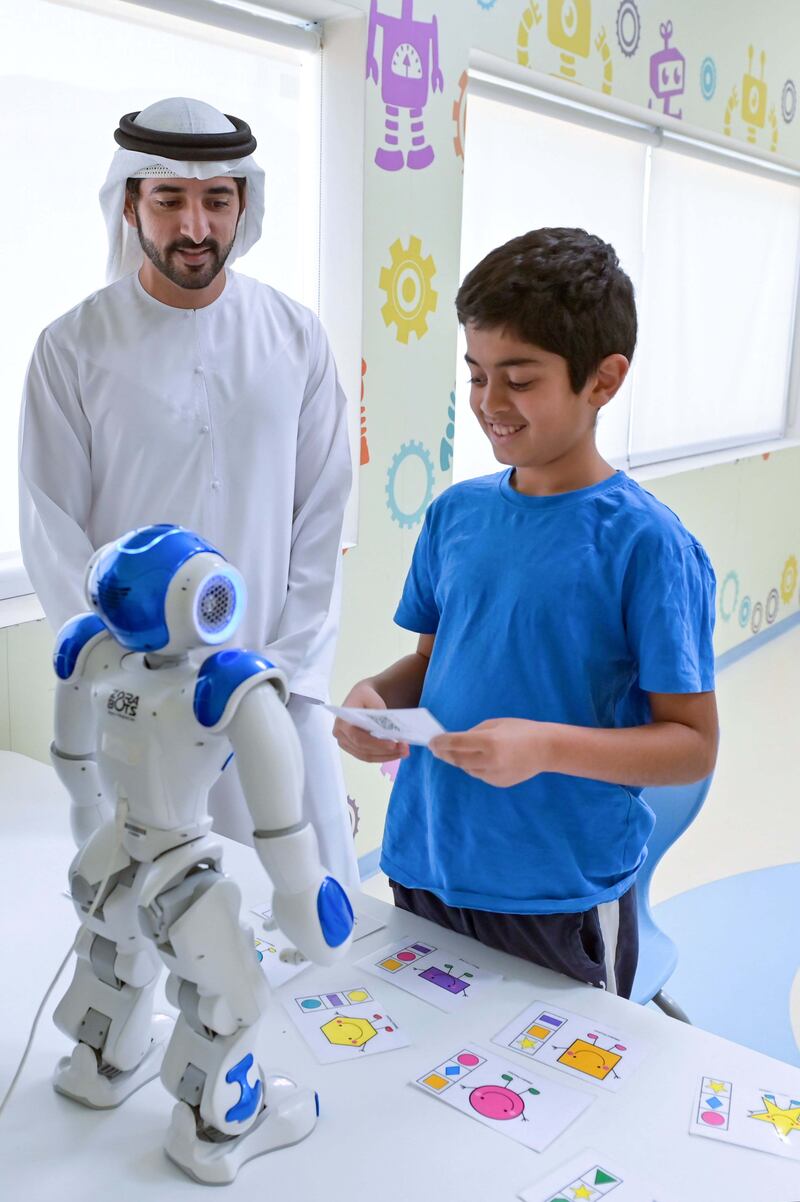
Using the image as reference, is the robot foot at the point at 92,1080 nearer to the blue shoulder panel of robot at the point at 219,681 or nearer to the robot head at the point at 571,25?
the blue shoulder panel of robot at the point at 219,681

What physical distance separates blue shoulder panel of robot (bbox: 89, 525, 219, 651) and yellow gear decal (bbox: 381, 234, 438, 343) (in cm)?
193

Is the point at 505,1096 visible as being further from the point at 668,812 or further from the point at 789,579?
the point at 789,579

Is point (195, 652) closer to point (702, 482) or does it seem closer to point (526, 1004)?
point (526, 1004)

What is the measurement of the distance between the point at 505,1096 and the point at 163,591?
1.89ft

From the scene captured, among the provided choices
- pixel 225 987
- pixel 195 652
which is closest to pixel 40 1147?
pixel 225 987

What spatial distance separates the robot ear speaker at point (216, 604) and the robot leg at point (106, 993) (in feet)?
0.74

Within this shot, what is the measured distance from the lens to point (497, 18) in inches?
114

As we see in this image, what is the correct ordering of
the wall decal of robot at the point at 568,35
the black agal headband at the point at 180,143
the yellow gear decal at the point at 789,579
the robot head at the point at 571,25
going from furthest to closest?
the yellow gear decal at the point at 789,579 → the robot head at the point at 571,25 → the wall decal of robot at the point at 568,35 → the black agal headband at the point at 180,143

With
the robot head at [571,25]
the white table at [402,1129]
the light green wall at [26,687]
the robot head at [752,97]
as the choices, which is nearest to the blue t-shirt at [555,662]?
the white table at [402,1129]

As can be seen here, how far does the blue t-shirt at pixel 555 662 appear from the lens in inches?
46.4

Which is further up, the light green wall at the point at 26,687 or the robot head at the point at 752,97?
the robot head at the point at 752,97

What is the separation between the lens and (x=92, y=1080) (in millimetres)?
1023

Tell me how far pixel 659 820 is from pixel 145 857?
3.26 ft

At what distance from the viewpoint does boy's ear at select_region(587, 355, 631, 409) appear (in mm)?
1216
